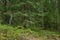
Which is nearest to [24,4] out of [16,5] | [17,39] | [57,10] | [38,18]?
[16,5]

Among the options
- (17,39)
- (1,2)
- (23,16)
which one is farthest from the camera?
(1,2)

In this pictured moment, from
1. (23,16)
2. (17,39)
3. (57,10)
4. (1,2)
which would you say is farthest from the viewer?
(1,2)

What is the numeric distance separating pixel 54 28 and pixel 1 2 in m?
5.79

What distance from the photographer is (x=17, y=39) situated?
8.95m

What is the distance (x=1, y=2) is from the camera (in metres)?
16.7

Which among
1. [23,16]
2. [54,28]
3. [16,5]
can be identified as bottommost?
[54,28]

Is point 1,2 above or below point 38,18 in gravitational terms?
above

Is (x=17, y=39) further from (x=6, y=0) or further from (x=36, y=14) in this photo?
(x=6, y=0)

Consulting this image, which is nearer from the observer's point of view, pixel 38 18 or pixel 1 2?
pixel 38 18

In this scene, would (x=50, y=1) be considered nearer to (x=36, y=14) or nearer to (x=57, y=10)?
(x=57, y=10)

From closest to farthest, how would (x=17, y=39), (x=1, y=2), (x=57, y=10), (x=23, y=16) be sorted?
1. (x=17, y=39)
2. (x=57, y=10)
3. (x=23, y=16)
4. (x=1, y=2)

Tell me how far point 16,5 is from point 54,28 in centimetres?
398

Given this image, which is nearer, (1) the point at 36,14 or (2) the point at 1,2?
(1) the point at 36,14

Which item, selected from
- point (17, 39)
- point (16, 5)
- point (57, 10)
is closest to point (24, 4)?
point (16, 5)
